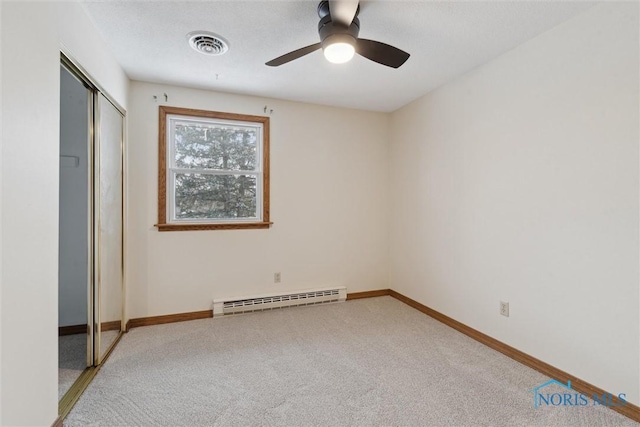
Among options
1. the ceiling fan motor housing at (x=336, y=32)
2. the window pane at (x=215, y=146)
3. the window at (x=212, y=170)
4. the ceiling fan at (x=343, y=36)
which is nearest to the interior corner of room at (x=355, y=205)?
the window at (x=212, y=170)

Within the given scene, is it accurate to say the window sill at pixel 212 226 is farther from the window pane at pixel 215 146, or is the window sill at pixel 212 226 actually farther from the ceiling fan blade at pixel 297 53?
the ceiling fan blade at pixel 297 53

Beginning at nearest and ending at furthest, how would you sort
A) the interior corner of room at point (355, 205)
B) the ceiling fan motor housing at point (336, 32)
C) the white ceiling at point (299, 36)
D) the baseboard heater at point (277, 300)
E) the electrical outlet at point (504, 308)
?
the interior corner of room at point (355, 205), the ceiling fan motor housing at point (336, 32), the white ceiling at point (299, 36), the electrical outlet at point (504, 308), the baseboard heater at point (277, 300)

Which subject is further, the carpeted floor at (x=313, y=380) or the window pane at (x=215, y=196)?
the window pane at (x=215, y=196)

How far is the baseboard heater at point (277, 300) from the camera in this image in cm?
332

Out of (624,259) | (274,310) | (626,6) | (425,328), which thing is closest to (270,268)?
(274,310)

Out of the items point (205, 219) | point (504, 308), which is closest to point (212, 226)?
point (205, 219)

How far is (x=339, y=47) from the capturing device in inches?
71.2

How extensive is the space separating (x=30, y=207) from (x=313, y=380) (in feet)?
6.17

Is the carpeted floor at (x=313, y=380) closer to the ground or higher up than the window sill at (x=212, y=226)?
closer to the ground

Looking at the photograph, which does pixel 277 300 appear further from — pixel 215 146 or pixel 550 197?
pixel 550 197

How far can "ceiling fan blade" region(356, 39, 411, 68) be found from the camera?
1.86 m

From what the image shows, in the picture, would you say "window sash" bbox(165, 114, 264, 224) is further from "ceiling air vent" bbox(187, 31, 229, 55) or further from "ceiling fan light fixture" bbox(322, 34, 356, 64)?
"ceiling fan light fixture" bbox(322, 34, 356, 64)

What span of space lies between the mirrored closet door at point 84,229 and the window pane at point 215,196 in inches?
30.8

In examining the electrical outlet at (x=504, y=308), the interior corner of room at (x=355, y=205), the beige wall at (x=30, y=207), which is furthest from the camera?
the electrical outlet at (x=504, y=308)
